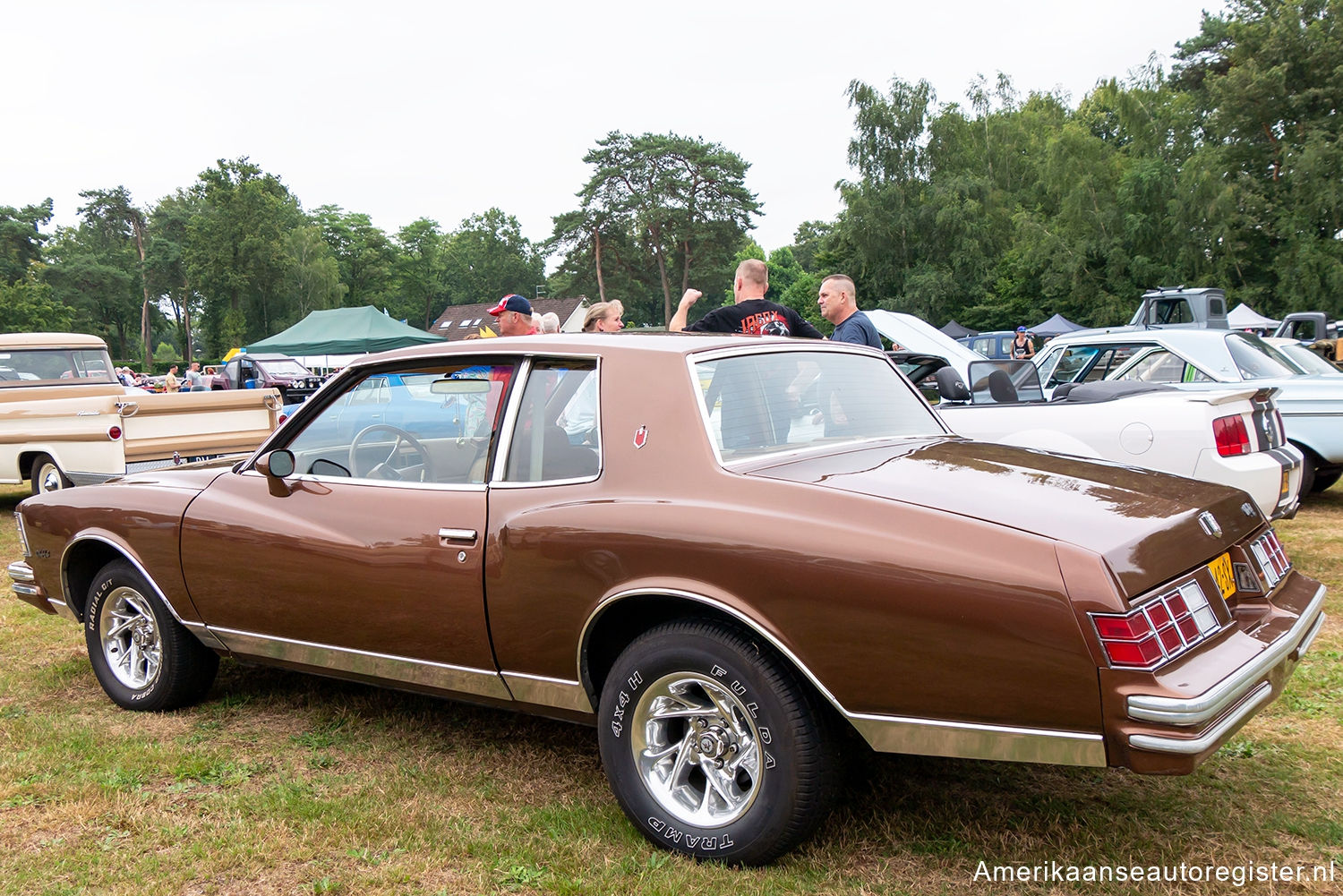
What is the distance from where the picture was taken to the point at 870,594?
8.20 feet

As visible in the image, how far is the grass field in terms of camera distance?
2.86 m

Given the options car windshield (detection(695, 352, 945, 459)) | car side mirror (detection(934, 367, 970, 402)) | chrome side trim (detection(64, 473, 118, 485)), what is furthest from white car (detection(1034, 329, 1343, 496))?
chrome side trim (detection(64, 473, 118, 485))

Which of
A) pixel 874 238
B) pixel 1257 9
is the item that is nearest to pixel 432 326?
pixel 874 238

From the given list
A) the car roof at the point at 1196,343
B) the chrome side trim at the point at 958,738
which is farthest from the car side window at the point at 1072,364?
the chrome side trim at the point at 958,738

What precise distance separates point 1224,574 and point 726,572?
4.57ft

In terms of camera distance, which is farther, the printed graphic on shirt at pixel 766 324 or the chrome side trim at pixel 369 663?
the printed graphic on shirt at pixel 766 324

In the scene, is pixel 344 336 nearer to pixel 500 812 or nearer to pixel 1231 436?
pixel 1231 436

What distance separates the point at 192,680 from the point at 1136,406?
507cm

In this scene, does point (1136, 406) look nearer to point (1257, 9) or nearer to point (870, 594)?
point (870, 594)

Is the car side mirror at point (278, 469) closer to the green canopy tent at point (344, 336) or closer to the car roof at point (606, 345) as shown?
the car roof at point (606, 345)

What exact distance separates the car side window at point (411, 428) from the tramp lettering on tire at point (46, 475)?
24.9 feet

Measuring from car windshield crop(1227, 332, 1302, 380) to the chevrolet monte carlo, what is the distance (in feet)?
19.8

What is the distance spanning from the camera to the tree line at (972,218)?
111 ft

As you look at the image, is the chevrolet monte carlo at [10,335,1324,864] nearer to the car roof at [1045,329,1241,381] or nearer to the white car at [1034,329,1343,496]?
the white car at [1034,329,1343,496]
